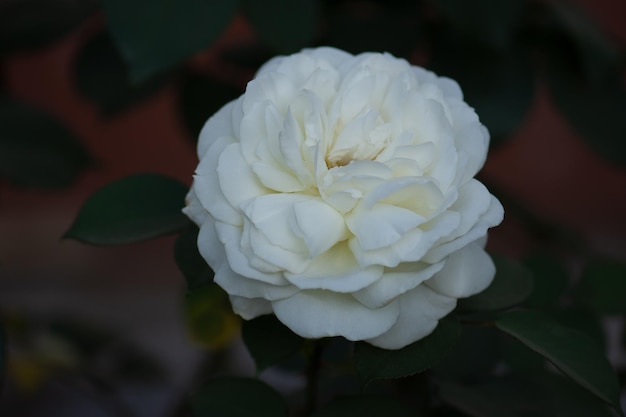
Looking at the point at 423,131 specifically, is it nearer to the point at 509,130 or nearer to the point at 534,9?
the point at 509,130

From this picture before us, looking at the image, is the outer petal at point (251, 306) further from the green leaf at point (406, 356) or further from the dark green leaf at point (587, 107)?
the dark green leaf at point (587, 107)

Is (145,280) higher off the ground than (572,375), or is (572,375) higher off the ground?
(572,375)

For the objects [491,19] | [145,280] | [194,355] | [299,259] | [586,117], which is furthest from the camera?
[145,280]

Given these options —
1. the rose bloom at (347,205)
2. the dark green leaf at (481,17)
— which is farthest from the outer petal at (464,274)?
the dark green leaf at (481,17)

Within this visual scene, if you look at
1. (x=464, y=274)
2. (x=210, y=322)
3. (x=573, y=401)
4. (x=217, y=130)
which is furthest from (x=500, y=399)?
(x=210, y=322)

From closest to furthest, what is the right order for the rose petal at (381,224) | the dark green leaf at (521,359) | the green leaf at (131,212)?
the rose petal at (381,224) → the green leaf at (131,212) → the dark green leaf at (521,359)

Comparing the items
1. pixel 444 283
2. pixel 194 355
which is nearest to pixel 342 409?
pixel 444 283
